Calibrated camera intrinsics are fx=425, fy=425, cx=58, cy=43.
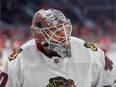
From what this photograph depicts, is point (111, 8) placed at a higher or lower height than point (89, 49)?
higher

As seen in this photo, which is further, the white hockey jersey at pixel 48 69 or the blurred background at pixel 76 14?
the blurred background at pixel 76 14

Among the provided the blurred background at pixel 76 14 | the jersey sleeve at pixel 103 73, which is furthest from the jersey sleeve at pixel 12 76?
the blurred background at pixel 76 14

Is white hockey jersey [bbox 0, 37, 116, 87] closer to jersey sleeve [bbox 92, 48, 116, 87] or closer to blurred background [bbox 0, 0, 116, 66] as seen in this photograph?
jersey sleeve [bbox 92, 48, 116, 87]

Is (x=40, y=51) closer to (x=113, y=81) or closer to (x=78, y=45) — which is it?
(x=78, y=45)

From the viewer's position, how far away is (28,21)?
11016mm

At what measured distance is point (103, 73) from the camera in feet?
7.23

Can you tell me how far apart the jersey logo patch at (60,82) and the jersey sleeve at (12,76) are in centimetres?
15

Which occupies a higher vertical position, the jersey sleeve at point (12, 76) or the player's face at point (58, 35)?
the player's face at point (58, 35)

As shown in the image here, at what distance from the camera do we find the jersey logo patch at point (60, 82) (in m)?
2.12

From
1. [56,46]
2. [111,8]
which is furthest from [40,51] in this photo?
[111,8]

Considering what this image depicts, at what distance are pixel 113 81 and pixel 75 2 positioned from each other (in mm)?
9775

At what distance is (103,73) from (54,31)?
1.14ft

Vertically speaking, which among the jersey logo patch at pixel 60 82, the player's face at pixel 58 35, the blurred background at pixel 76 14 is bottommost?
the jersey logo patch at pixel 60 82

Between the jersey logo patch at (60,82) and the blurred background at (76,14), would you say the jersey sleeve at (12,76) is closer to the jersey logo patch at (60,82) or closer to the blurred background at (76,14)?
the jersey logo patch at (60,82)
